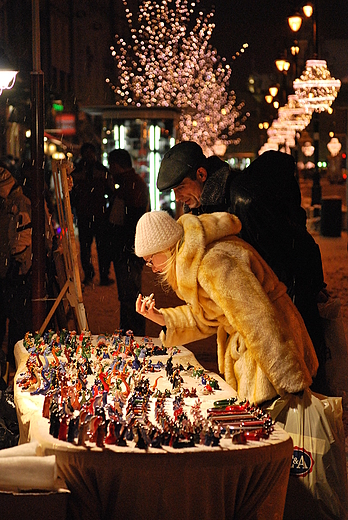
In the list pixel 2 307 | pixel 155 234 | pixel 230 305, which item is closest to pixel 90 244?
pixel 2 307

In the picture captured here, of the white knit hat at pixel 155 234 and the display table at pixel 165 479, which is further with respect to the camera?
the white knit hat at pixel 155 234

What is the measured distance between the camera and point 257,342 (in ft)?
11.8

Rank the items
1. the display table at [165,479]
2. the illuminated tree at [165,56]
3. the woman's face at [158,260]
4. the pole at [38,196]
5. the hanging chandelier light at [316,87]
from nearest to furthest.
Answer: the display table at [165,479], the woman's face at [158,260], the pole at [38,196], the illuminated tree at [165,56], the hanging chandelier light at [316,87]

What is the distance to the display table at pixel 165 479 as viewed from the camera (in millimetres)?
3016

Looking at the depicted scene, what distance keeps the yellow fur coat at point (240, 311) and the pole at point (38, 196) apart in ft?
7.75

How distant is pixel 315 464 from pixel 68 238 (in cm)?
258

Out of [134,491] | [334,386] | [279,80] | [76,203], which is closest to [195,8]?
[76,203]

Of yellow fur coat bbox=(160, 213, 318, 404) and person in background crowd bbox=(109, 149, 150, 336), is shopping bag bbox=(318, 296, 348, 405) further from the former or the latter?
person in background crowd bbox=(109, 149, 150, 336)

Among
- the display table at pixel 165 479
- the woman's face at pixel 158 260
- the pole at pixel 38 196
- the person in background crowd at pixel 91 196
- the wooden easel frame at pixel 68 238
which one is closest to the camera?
the display table at pixel 165 479

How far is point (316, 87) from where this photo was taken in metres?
21.7

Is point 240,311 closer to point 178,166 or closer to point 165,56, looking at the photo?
point 178,166

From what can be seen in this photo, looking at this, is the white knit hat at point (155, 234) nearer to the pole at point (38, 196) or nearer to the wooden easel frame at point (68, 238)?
the wooden easel frame at point (68, 238)

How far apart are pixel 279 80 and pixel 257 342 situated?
1476 inches

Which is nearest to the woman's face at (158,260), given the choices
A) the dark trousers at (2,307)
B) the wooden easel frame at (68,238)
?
the wooden easel frame at (68,238)
